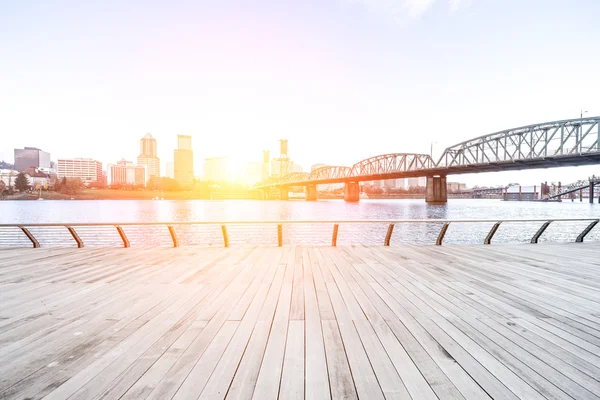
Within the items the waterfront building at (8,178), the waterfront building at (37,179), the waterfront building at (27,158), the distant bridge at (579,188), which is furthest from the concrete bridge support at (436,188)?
the waterfront building at (27,158)

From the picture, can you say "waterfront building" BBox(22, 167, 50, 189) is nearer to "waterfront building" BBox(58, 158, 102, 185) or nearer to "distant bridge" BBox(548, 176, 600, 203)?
"waterfront building" BBox(58, 158, 102, 185)

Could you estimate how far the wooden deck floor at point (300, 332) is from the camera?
2.14 m

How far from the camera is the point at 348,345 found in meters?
2.73

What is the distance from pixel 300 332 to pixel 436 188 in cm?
9201

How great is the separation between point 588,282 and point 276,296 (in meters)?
5.60

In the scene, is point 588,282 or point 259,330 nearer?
point 259,330

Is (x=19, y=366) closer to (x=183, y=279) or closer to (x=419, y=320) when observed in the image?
(x=183, y=279)

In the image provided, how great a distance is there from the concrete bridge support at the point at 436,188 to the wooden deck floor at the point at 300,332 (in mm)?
86461

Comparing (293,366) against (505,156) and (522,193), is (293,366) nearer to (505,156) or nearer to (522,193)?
(505,156)

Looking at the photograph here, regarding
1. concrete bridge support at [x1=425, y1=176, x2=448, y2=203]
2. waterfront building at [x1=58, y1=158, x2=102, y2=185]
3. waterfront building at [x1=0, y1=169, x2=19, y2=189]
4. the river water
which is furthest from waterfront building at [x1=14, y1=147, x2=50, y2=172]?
concrete bridge support at [x1=425, y1=176, x2=448, y2=203]

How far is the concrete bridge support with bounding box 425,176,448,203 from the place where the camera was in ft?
278

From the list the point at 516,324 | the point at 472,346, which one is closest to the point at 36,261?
the point at 472,346

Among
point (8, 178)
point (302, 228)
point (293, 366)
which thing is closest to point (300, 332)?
point (293, 366)

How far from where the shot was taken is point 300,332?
9.84 ft
